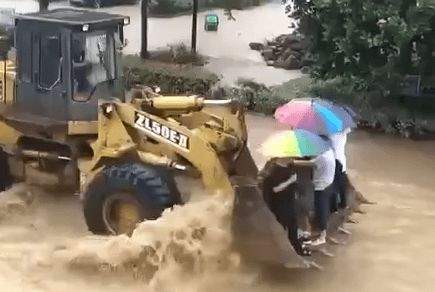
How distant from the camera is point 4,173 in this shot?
10.9 meters

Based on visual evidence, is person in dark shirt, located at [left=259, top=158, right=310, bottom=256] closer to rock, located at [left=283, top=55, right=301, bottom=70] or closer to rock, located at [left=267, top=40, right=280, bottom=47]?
rock, located at [left=283, top=55, right=301, bottom=70]

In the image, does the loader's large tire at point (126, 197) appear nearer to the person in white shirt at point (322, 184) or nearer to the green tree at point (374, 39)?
the person in white shirt at point (322, 184)

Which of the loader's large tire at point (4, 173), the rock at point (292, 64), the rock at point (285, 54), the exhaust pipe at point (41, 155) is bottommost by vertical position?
the loader's large tire at point (4, 173)

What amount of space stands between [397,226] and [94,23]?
15.3ft

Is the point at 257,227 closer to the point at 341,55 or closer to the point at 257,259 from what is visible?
the point at 257,259

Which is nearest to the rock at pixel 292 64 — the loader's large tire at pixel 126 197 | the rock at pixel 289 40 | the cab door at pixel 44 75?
the rock at pixel 289 40

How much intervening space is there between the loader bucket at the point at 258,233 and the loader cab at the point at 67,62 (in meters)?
2.39

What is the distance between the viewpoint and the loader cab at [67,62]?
991 centimetres

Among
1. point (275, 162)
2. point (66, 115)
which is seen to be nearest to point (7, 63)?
point (66, 115)

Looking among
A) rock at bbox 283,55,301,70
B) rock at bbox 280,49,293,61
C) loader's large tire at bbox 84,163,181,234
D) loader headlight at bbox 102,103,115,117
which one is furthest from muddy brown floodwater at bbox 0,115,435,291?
rock at bbox 280,49,293,61

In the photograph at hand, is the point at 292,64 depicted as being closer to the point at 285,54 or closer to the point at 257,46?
the point at 285,54

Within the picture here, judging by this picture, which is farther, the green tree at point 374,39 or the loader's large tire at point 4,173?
the green tree at point 374,39

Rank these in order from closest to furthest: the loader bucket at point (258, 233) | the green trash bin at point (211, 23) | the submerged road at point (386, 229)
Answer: the loader bucket at point (258, 233), the submerged road at point (386, 229), the green trash bin at point (211, 23)

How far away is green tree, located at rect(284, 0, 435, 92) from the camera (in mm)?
14906
